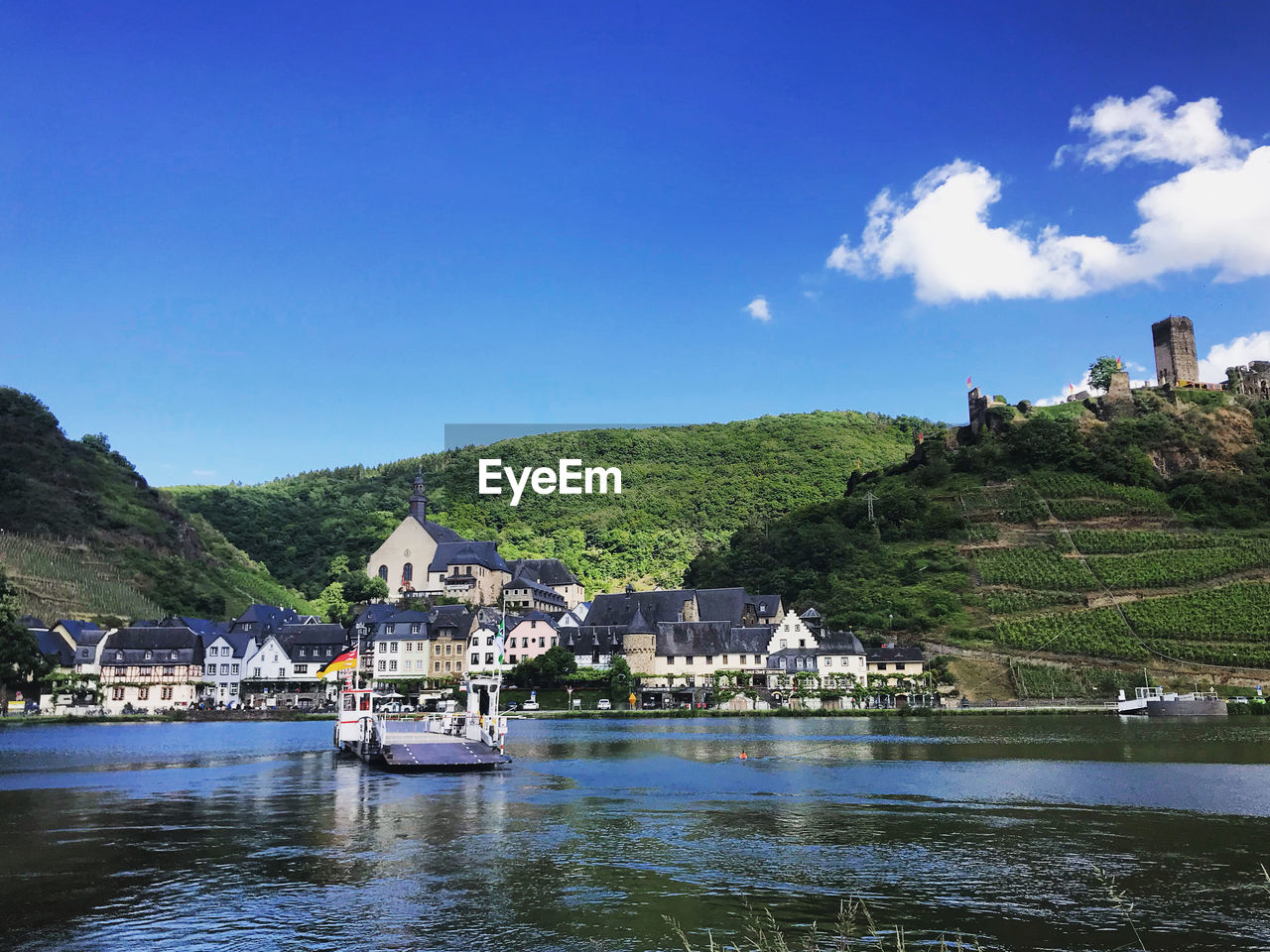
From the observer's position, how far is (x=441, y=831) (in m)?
27.2

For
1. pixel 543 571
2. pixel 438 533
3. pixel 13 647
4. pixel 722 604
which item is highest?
pixel 438 533

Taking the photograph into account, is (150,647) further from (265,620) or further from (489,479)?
(489,479)

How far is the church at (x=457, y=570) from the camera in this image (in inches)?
4899

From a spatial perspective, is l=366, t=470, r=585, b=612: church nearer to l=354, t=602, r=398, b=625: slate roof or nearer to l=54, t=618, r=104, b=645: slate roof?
l=354, t=602, r=398, b=625: slate roof

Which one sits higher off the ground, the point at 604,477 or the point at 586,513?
the point at 604,477

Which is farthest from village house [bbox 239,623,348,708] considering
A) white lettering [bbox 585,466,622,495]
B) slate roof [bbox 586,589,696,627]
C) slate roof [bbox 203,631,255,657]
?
white lettering [bbox 585,466,622,495]

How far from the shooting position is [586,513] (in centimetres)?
17850

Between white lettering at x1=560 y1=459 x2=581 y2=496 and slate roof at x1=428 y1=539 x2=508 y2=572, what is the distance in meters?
56.6

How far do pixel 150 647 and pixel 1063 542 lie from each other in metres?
97.1

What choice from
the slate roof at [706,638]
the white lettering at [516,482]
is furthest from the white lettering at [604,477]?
the slate roof at [706,638]

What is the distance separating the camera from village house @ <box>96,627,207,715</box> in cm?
9844

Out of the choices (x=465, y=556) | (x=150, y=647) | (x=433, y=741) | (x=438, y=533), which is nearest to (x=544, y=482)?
(x=438, y=533)

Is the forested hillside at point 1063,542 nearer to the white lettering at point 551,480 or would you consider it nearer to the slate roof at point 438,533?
the slate roof at point 438,533

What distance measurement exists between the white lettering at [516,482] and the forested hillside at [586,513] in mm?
2237
